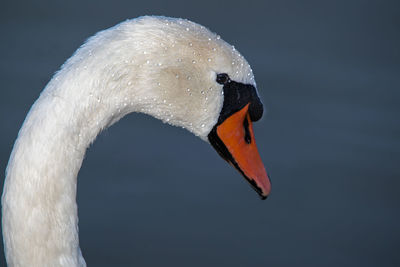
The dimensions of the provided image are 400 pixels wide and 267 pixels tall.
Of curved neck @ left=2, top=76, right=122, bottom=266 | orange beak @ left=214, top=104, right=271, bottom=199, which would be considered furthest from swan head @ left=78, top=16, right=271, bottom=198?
curved neck @ left=2, top=76, right=122, bottom=266

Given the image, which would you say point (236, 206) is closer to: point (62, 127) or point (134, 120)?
point (134, 120)

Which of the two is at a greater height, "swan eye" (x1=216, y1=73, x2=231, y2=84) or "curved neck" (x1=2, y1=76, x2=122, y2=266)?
"swan eye" (x1=216, y1=73, x2=231, y2=84)

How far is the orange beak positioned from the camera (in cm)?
356

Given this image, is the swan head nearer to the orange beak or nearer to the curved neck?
the orange beak

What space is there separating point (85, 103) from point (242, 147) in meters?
1.04

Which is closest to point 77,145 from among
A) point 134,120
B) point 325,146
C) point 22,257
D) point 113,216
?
point 22,257

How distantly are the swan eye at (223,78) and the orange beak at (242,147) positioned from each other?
261 mm

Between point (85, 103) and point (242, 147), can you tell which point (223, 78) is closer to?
point (242, 147)

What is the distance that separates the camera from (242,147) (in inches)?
143

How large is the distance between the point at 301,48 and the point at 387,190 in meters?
1.54

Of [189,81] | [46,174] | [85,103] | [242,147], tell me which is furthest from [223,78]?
[46,174]

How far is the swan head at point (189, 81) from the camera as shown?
2.93 meters

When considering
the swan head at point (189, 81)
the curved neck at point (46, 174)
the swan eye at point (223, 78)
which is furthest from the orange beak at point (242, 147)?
the curved neck at point (46, 174)

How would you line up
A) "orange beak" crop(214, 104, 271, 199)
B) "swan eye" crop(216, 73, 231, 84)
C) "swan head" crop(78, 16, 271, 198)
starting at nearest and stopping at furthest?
1. "swan head" crop(78, 16, 271, 198)
2. "swan eye" crop(216, 73, 231, 84)
3. "orange beak" crop(214, 104, 271, 199)
